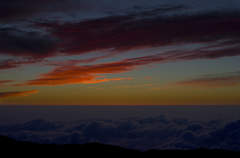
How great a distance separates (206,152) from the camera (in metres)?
41.4

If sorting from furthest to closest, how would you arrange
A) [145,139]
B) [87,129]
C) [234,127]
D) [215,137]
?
[87,129] → [145,139] → [234,127] → [215,137]

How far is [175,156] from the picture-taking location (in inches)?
1537

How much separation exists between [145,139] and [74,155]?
142997mm

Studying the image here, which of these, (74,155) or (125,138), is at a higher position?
(74,155)

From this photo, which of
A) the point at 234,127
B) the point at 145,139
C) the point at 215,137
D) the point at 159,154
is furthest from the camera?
the point at 145,139

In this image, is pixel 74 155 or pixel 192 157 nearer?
pixel 74 155

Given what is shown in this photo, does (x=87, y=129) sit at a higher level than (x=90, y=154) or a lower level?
lower

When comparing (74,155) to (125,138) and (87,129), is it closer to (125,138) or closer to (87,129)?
(125,138)

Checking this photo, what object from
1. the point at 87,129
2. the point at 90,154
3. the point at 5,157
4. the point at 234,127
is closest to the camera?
the point at 5,157

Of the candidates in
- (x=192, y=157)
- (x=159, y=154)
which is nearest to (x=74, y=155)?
(x=159, y=154)

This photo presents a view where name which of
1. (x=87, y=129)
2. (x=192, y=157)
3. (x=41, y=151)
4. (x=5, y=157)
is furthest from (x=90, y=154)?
(x=87, y=129)

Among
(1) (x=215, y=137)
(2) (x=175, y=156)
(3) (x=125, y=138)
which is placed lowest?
(3) (x=125, y=138)

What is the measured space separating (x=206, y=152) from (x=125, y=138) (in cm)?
14008

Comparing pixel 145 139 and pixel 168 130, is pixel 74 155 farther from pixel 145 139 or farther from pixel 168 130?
pixel 168 130
